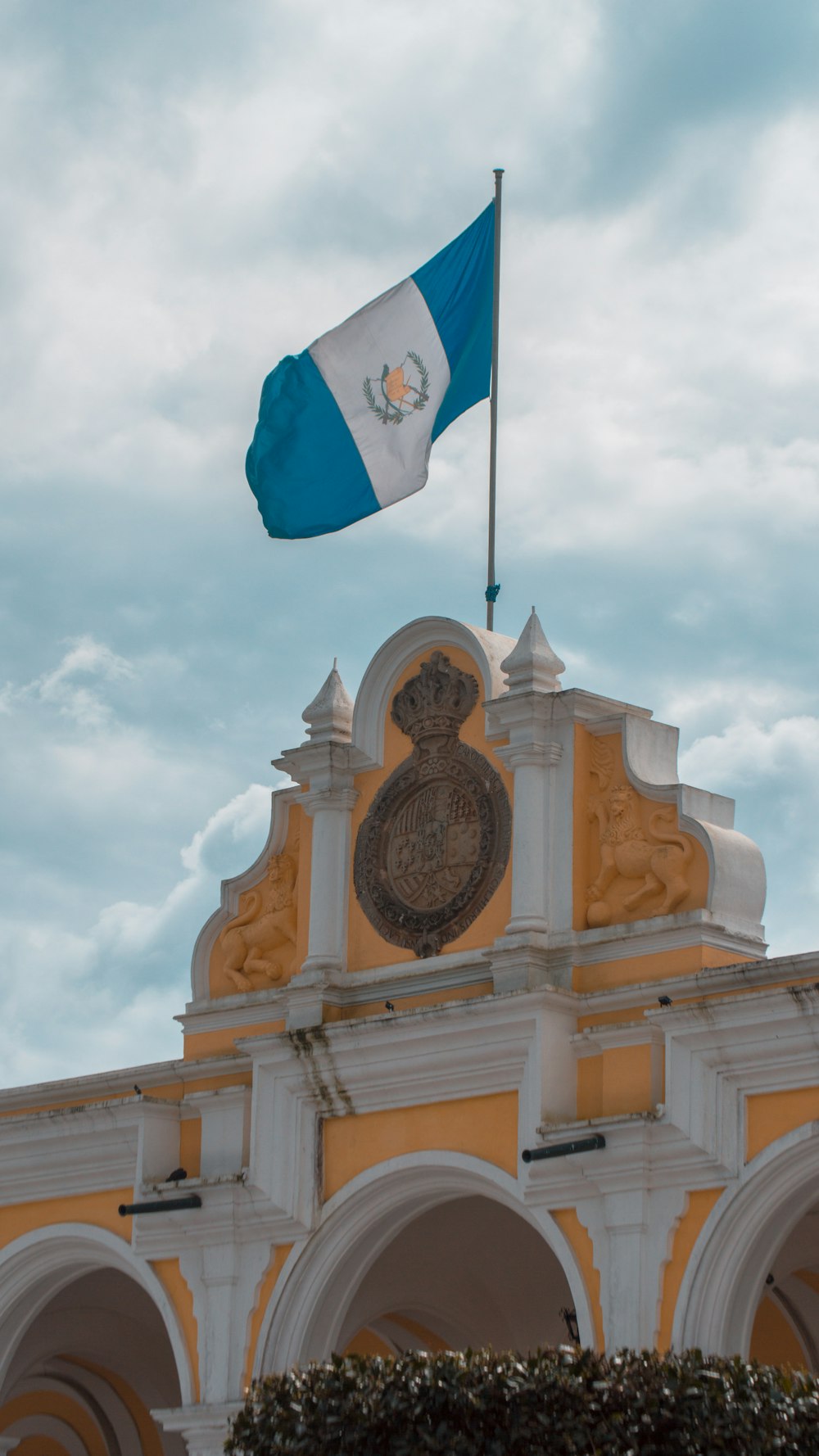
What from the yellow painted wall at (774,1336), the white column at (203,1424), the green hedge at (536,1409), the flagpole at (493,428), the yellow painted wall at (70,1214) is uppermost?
the flagpole at (493,428)

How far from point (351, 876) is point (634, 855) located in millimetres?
2440

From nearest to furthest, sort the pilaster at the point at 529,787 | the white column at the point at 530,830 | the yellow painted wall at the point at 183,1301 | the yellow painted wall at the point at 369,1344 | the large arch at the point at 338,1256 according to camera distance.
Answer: the pilaster at the point at 529,787 < the white column at the point at 530,830 < the large arch at the point at 338,1256 < the yellow painted wall at the point at 183,1301 < the yellow painted wall at the point at 369,1344

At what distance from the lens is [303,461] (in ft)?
59.7

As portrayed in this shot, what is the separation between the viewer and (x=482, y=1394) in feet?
38.2

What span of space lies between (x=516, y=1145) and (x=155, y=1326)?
6.60 m

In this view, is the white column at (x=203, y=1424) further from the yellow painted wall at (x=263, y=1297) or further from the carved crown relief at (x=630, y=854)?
the carved crown relief at (x=630, y=854)

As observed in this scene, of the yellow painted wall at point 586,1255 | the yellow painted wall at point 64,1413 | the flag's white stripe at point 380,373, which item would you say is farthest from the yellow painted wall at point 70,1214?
the flag's white stripe at point 380,373

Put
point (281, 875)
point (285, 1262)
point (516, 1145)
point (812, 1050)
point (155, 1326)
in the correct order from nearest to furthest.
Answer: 1. point (812, 1050)
2. point (516, 1145)
3. point (285, 1262)
4. point (281, 875)
5. point (155, 1326)

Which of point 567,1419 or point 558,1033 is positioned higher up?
point 558,1033

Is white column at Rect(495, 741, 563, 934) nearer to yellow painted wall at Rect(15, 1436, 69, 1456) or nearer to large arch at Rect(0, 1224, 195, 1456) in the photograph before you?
large arch at Rect(0, 1224, 195, 1456)

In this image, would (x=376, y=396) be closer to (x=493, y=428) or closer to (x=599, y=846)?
(x=493, y=428)

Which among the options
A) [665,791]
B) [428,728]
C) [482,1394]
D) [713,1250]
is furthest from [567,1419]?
[428,728]

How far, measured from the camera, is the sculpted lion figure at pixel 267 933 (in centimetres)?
1755

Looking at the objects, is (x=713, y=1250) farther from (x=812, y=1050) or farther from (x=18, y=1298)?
(x=18, y=1298)
